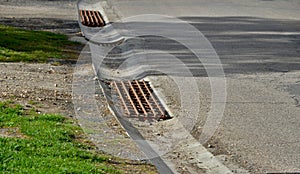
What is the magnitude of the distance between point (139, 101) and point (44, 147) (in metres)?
3.41

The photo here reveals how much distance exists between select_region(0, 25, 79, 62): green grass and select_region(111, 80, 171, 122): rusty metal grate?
2.18 m

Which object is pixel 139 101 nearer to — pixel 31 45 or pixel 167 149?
pixel 167 149

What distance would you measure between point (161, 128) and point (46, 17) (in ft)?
39.8

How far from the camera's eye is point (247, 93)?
37.1 ft

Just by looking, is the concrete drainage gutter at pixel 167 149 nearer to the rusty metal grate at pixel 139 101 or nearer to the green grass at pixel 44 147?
the rusty metal grate at pixel 139 101

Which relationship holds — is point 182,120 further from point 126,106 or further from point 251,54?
point 251,54

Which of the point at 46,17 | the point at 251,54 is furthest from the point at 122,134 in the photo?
the point at 46,17

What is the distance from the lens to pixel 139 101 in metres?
11.0

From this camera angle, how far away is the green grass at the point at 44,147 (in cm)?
694

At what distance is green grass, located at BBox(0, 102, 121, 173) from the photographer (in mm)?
6941

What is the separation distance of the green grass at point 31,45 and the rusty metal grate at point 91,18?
2.44 metres

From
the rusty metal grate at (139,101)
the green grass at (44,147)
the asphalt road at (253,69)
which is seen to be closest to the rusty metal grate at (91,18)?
the asphalt road at (253,69)

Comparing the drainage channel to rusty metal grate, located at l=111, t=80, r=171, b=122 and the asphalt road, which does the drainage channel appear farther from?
the asphalt road

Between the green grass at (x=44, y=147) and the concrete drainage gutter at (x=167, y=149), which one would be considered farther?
the concrete drainage gutter at (x=167, y=149)
